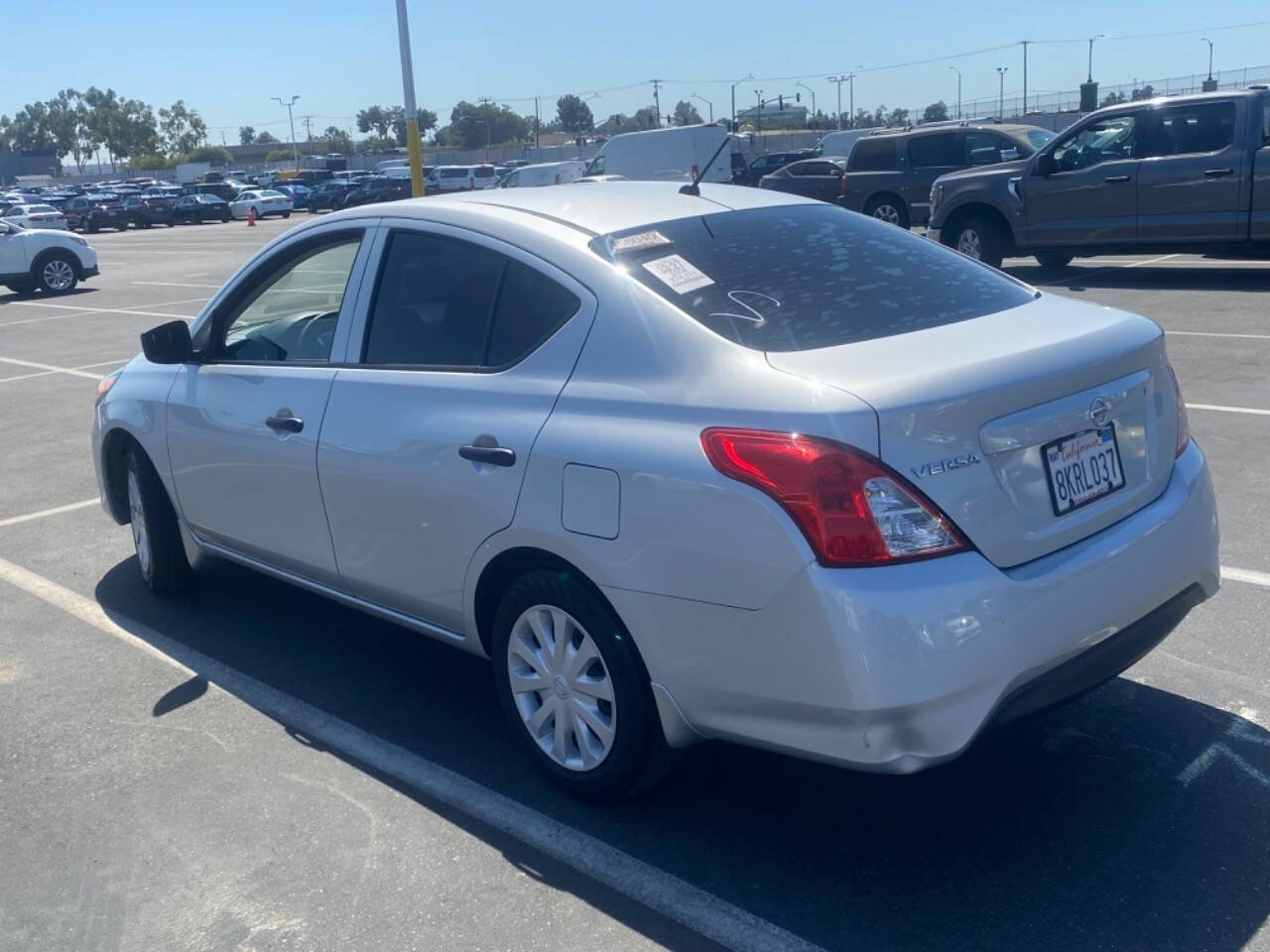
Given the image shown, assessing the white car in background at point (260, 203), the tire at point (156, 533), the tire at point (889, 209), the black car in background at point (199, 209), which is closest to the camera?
the tire at point (156, 533)

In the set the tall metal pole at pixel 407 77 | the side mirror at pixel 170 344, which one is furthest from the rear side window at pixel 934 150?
the side mirror at pixel 170 344

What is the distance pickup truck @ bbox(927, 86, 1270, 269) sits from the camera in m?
13.7

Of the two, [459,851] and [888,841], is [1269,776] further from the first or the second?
[459,851]

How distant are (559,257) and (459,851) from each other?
5.62ft

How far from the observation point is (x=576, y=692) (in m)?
3.72

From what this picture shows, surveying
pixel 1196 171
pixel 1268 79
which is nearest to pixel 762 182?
pixel 1196 171

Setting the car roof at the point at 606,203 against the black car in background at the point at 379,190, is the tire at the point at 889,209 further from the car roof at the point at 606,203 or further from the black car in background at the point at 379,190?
the black car in background at the point at 379,190

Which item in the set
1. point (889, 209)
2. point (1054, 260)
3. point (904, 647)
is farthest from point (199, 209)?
point (904, 647)

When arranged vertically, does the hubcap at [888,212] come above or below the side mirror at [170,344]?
below

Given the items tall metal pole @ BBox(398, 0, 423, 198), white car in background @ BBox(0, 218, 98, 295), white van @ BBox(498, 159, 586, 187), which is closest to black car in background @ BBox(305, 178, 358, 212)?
white van @ BBox(498, 159, 586, 187)

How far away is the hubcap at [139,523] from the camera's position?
5750 millimetres

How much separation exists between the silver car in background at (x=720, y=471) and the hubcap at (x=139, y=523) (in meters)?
1.08

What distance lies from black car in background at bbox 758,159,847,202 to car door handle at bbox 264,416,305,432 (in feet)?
68.5

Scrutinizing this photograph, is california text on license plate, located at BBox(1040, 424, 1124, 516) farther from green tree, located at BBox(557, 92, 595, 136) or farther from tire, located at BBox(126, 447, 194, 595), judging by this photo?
green tree, located at BBox(557, 92, 595, 136)
